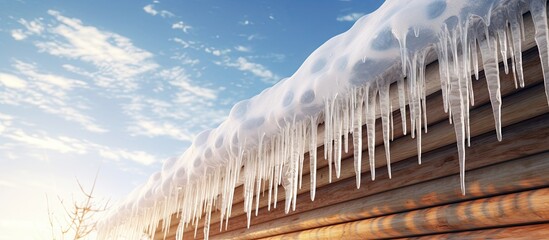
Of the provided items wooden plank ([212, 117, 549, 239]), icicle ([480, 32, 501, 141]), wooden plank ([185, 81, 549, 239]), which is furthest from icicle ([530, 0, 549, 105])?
wooden plank ([212, 117, 549, 239])

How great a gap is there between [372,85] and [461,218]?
84 cm

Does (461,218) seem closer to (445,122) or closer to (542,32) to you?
(445,122)

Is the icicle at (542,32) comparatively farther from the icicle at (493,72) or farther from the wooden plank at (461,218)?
the wooden plank at (461,218)

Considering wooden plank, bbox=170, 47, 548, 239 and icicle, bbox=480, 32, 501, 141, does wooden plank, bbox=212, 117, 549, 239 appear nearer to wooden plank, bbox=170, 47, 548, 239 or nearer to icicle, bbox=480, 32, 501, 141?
wooden plank, bbox=170, 47, 548, 239

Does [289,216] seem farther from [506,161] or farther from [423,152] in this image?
[506,161]

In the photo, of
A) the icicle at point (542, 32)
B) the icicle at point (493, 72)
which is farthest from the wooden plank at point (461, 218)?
the icicle at point (542, 32)

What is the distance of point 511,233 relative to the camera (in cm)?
226

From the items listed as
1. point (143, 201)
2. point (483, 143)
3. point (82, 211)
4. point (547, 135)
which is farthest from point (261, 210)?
point (82, 211)

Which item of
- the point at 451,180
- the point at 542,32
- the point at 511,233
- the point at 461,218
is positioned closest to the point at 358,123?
the point at 451,180

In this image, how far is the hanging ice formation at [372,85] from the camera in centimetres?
192

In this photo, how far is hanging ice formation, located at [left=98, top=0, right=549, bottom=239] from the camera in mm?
1916

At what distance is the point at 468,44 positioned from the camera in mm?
2020

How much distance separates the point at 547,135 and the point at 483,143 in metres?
0.36

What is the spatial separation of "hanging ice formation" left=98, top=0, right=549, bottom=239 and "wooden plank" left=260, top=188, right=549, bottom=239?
1.13ft
